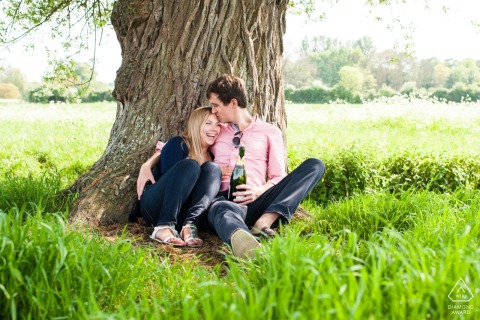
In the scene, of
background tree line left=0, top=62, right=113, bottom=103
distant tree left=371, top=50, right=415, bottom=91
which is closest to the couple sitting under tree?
background tree line left=0, top=62, right=113, bottom=103

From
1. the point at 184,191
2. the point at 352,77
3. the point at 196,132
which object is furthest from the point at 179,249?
the point at 352,77

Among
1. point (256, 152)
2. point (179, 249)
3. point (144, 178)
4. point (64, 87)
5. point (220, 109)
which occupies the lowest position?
point (179, 249)

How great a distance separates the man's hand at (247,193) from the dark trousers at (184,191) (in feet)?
0.63

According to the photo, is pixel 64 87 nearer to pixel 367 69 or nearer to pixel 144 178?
pixel 144 178

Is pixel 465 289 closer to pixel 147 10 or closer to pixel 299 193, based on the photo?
pixel 299 193

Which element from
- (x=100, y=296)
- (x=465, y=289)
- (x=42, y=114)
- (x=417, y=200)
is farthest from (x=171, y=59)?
(x=42, y=114)

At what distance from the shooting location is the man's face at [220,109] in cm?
511

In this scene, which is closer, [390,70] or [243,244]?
[243,244]

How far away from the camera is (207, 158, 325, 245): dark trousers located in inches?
183

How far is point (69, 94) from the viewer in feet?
28.2

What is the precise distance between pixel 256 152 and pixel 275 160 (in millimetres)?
189

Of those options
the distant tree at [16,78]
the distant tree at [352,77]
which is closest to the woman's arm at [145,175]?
the distant tree at [352,77]

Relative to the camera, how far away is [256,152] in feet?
17.1

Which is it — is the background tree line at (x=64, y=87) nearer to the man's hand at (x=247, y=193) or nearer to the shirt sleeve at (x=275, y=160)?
the shirt sleeve at (x=275, y=160)
